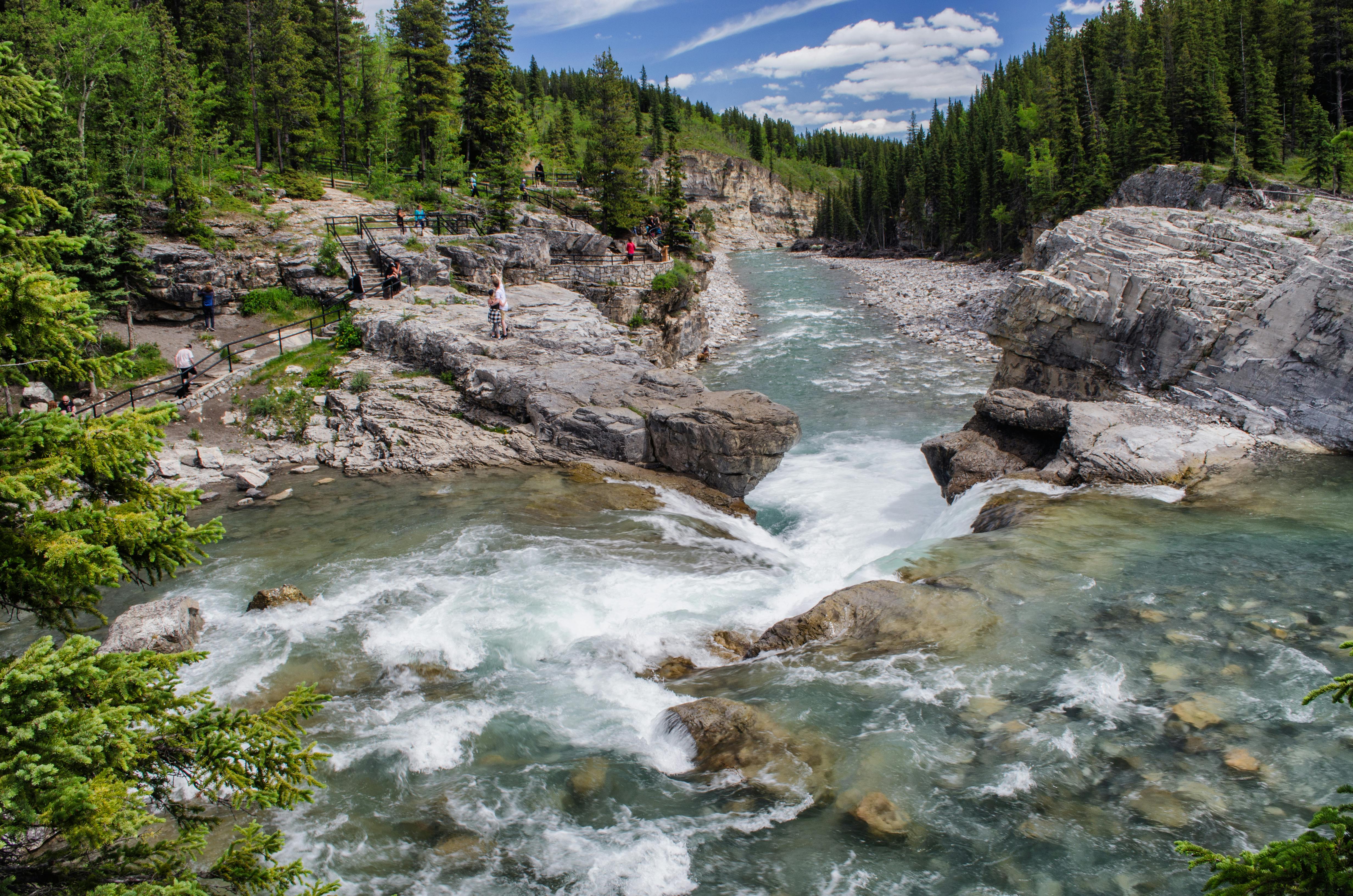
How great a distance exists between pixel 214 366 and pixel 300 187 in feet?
65.0

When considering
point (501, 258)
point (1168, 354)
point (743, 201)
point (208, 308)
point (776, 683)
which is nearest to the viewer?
point (776, 683)

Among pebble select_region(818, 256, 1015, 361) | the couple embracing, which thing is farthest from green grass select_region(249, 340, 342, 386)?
pebble select_region(818, 256, 1015, 361)

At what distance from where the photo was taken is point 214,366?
25500 mm

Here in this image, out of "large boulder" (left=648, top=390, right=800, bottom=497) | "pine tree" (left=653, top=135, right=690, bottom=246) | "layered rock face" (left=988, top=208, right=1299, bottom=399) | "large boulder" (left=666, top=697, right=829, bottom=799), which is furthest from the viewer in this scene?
"pine tree" (left=653, top=135, right=690, bottom=246)

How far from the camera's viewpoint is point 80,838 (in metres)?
4.09

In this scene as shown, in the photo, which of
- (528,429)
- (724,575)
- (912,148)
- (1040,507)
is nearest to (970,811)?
(724,575)

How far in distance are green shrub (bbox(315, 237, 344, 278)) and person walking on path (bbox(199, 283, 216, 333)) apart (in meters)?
4.45

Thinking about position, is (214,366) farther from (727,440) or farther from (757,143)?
(757,143)

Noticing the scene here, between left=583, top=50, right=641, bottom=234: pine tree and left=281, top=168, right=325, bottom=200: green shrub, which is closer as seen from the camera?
left=281, top=168, right=325, bottom=200: green shrub

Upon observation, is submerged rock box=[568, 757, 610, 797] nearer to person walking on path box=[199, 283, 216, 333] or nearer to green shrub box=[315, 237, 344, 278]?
person walking on path box=[199, 283, 216, 333]

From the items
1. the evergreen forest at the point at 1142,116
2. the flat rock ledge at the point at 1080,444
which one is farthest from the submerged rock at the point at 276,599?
the evergreen forest at the point at 1142,116

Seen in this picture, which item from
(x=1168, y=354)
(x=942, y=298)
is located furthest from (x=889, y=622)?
(x=942, y=298)

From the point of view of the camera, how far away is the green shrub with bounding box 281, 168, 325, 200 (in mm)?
40688

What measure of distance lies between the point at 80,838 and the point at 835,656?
971cm
